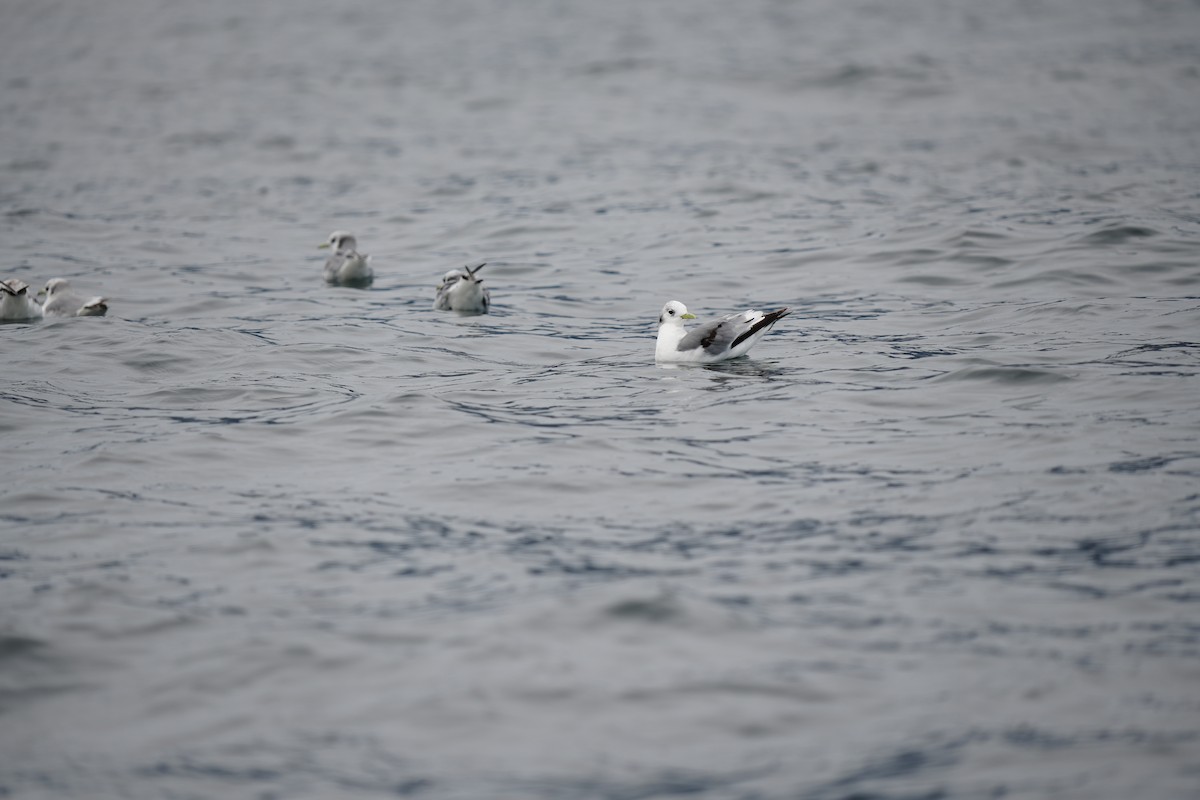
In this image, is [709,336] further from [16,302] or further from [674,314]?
[16,302]

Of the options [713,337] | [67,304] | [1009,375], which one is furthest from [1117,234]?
[67,304]

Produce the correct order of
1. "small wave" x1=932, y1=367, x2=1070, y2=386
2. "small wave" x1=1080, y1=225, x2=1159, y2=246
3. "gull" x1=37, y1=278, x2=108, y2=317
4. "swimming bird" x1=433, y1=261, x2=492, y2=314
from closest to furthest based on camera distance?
"small wave" x1=932, y1=367, x2=1070, y2=386
"gull" x1=37, y1=278, x2=108, y2=317
"swimming bird" x1=433, y1=261, x2=492, y2=314
"small wave" x1=1080, y1=225, x2=1159, y2=246

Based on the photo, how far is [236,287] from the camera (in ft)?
58.2

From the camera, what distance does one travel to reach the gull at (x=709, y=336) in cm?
1309

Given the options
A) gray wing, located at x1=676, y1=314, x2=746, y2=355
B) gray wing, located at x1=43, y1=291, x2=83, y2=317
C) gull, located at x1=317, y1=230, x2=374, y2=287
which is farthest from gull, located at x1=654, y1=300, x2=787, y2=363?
gray wing, located at x1=43, y1=291, x2=83, y2=317

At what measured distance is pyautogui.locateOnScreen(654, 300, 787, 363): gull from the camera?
13.1 m

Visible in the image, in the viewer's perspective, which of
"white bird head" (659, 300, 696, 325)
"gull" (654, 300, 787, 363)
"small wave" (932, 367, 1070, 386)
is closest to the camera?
"small wave" (932, 367, 1070, 386)

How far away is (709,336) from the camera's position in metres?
13.1

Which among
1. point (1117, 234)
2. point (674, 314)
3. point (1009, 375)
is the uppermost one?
point (1117, 234)

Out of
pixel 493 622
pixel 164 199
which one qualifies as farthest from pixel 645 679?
pixel 164 199

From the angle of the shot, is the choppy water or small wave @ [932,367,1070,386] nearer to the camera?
the choppy water

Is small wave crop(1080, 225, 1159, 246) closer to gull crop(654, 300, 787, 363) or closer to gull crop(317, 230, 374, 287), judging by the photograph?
Answer: gull crop(654, 300, 787, 363)

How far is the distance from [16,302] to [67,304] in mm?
596

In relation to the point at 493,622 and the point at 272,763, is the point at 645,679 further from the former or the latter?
the point at 272,763
